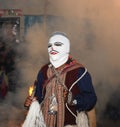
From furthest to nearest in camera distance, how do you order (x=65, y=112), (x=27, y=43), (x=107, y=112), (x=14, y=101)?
1. (x=27, y=43)
2. (x=14, y=101)
3. (x=107, y=112)
4. (x=65, y=112)

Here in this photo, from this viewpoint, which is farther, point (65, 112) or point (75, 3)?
point (75, 3)

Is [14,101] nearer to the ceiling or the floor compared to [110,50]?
nearer to the floor

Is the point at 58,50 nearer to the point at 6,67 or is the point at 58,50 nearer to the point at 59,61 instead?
the point at 59,61

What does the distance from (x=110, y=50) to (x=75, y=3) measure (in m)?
1.06

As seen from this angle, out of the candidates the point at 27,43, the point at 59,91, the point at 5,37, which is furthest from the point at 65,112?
the point at 5,37

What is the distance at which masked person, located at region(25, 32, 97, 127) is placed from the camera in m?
3.73

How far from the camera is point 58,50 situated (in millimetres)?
3904

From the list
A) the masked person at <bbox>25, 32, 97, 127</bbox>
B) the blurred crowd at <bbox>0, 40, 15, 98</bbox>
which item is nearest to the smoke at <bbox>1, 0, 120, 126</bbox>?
the blurred crowd at <bbox>0, 40, 15, 98</bbox>

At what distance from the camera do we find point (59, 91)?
3.78 metres

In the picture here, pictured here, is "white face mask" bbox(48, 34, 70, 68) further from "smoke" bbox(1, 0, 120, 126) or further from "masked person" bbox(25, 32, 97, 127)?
"smoke" bbox(1, 0, 120, 126)

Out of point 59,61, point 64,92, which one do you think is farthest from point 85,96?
point 59,61

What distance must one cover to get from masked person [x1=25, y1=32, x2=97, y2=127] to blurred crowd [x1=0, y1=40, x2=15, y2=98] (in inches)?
167

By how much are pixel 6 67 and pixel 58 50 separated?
4561 millimetres

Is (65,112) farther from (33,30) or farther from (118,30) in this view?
(33,30)
